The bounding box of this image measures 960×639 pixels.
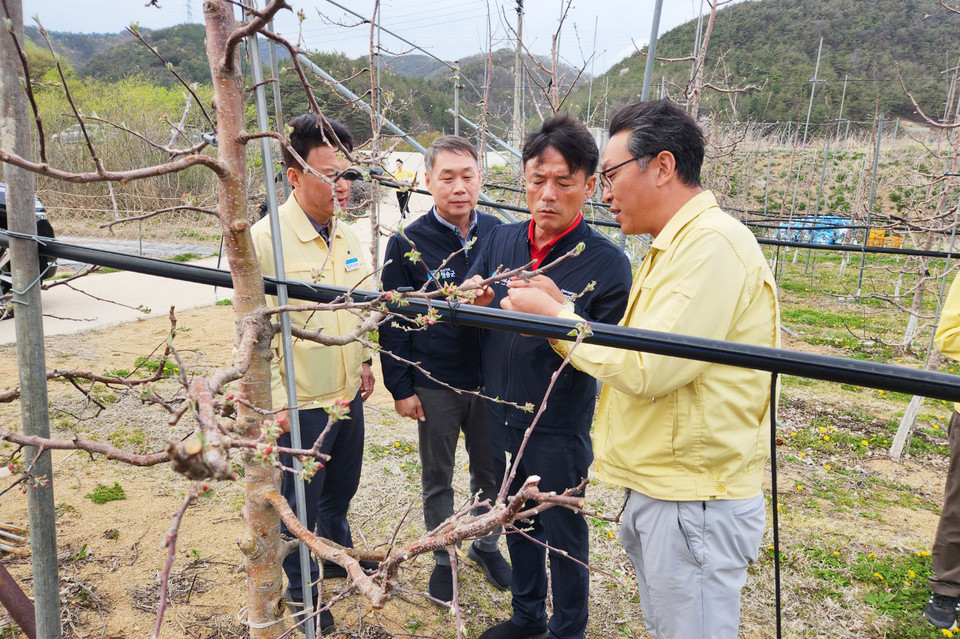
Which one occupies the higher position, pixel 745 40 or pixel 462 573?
pixel 745 40

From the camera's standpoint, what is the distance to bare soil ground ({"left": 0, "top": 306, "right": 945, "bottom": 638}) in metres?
2.47

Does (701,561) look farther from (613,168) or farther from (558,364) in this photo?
(613,168)

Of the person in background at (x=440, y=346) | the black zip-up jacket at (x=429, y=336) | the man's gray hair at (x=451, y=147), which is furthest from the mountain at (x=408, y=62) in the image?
the black zip-up jacket at (x=429, y=336)

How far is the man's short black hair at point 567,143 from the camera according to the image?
2090 millimetres

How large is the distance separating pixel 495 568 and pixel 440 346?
1065mm

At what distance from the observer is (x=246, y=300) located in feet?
4.49

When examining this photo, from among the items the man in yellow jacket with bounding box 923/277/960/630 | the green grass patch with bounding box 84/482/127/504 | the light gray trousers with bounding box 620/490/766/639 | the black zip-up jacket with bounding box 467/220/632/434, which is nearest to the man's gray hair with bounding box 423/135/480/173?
the black zip-up jacket with bounding box 467/220/632/434

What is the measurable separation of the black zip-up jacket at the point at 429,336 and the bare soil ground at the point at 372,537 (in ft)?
2.10

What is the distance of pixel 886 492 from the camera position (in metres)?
4.05

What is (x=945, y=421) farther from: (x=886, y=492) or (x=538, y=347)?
(x=538, y=347)

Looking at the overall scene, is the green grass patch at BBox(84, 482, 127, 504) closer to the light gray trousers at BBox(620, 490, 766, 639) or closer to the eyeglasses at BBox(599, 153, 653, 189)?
the light gray trousers at BBox(620, 490, 766, 639)

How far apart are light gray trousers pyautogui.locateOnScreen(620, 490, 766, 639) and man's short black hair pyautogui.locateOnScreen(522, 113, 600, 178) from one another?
3.82 ft

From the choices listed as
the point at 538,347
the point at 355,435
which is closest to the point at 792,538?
the point at 538,347

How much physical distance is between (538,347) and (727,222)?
786 millimetres
